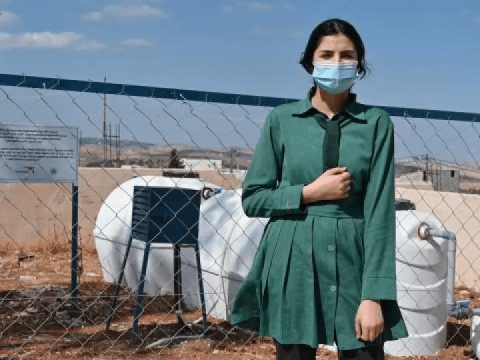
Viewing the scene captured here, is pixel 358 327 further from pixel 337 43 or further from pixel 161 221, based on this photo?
pixel 161 221

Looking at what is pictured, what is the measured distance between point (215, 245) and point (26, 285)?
291 cm

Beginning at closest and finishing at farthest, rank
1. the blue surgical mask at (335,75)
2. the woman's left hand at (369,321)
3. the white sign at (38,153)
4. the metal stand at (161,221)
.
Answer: the woman's left hand at (369,321) < the blue surgical mask at (335,75) < the white sign at (38,153) < the metal stand at (161,221)

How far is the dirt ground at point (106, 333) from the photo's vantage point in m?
5.23

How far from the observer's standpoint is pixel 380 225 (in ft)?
7.22

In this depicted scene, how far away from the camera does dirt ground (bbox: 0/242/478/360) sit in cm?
523

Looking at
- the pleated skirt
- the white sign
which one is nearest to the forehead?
the pleated skirt

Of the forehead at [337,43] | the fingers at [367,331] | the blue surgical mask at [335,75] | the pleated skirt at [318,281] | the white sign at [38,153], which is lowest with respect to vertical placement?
the fingers at [367,331]

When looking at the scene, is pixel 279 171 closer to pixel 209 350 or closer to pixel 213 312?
pixel 209 350

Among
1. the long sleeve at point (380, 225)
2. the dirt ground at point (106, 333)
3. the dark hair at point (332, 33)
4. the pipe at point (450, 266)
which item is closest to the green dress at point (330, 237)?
the long sleeve at point (380, 225)

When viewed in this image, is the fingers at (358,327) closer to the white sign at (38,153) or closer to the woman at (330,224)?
the woman at (330,224)

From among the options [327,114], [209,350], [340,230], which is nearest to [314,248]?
[340,230]

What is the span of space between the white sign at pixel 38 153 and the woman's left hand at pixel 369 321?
114 inches

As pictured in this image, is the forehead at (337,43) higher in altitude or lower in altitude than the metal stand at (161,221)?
higher

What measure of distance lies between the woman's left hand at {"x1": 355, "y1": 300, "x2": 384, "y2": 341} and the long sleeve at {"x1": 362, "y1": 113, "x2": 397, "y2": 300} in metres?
0.03
